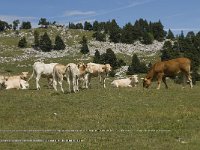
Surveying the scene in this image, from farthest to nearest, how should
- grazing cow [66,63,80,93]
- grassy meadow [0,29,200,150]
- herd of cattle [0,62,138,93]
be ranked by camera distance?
1. herd of cattle [0,62,138,93]
2. grazing cow [66,63,80,93]
3. grassy meadow [0,29,200,150]

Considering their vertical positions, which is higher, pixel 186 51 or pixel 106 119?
pixel 186 51

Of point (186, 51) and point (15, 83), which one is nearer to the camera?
point (15, 83)

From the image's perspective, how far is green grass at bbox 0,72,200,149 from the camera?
1794 centimetres

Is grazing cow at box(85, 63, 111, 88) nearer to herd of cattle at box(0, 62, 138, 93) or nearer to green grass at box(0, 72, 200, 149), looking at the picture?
herd of cattle at box(0, 62, 138, 93)

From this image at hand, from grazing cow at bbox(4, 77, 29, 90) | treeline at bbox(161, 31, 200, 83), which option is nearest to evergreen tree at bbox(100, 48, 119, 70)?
treeline at bbox(161, 31, 200, 83)

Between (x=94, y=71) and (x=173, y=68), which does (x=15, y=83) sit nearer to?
(x=94, y=71)

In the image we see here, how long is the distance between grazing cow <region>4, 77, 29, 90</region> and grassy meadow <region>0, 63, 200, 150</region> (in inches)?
398

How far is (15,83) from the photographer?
43031 mm

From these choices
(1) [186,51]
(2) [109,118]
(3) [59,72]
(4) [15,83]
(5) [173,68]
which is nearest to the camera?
(2) [109,118]

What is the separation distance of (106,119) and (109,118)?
0.29m

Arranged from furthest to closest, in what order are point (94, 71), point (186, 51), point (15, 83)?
point (186, 51) < point (15, 83) < point (94, 71)

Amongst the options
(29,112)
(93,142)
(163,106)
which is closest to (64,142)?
(93,142)

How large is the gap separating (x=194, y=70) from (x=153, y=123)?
301 ft

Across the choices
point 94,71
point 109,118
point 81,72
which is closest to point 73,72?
point 81,72
